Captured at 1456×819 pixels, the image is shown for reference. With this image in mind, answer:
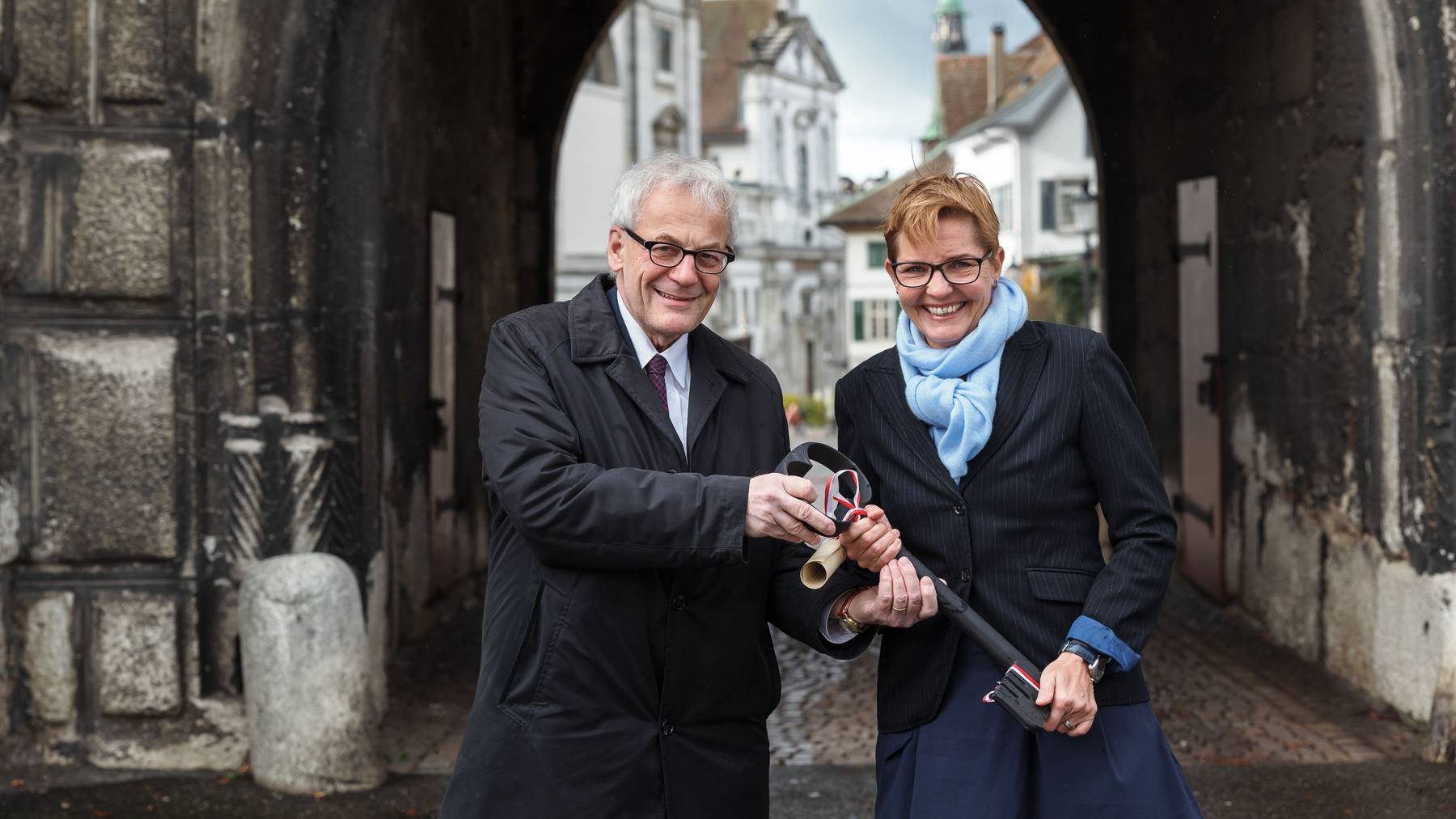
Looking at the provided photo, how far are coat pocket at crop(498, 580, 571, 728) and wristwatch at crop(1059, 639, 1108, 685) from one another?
886 millimetres

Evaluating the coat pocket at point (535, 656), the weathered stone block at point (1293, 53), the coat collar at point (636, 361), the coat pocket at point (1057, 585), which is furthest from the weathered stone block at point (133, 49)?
the weathered stone block at point (1293, 53)

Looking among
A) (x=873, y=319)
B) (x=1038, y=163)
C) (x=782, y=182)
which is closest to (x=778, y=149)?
(x=782, y=182)

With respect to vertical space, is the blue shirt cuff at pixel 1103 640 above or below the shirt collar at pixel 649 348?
below

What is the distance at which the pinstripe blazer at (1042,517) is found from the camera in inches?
119

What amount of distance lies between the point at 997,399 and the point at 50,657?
3772 millimetres

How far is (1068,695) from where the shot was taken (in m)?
2.87

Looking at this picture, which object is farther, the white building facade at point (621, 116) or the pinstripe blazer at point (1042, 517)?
the white building facade at point (621, 116)

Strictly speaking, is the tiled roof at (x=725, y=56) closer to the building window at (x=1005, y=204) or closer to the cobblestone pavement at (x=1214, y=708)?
the building window at (x=1005, y=204)

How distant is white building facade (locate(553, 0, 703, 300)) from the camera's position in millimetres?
35688

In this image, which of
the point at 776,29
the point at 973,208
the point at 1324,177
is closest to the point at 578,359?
the point at 973,208

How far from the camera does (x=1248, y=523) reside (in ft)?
26.2

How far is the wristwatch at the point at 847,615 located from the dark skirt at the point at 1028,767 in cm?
20

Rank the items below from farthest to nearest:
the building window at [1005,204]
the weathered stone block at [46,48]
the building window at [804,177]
Answer: the building window at [804,177] → the building window at [1005,204] → the weathered stone block at [46,48]

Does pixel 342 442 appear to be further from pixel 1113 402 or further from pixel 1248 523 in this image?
pixel 1248 523
